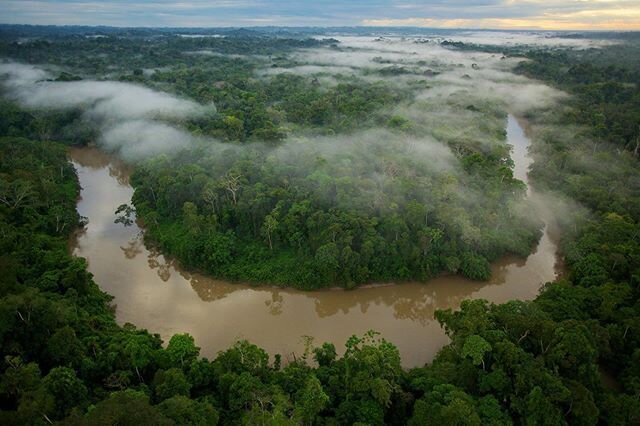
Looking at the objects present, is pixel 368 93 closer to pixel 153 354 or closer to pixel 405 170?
pixel 405 170

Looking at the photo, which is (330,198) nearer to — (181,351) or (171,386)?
(181,351)

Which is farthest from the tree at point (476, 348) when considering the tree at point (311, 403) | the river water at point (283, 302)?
the tree at point (311, 403)

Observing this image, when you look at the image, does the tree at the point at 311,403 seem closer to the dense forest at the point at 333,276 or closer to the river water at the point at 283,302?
the dense forest at the point at 333,276

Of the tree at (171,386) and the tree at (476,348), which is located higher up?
the tree at (476,348)

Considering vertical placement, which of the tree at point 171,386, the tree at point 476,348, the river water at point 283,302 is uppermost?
the tree at point 476,348

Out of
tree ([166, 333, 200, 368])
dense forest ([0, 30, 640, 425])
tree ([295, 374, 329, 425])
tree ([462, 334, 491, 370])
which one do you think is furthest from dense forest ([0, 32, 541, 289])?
tree ([295, 374, 329, 425])

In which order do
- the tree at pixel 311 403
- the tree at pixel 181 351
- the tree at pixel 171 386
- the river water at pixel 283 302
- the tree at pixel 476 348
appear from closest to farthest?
the tree at pixel 311 403 → the tree at pixel 171 386 → the tree at pixel 476 348 → the tree at pixel 181 351 → the river water at pixel 283 302
